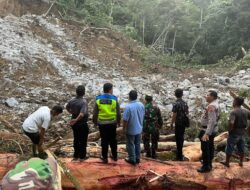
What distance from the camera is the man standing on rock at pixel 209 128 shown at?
650cm

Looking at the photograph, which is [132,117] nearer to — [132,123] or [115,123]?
[132,123]

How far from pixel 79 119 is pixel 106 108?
481 mm

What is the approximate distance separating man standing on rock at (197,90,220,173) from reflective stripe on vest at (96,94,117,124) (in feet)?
4.99

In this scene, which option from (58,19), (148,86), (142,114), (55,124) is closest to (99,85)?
(148,86)

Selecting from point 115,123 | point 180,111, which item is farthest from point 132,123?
point 180,111

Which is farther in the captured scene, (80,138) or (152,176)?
(80,138)

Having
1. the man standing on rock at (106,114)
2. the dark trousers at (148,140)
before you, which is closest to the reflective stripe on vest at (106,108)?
the man standing on rock at (106,114)

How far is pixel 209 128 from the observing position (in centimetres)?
648

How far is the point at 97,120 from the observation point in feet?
21.6

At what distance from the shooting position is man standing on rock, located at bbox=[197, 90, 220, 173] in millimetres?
6504

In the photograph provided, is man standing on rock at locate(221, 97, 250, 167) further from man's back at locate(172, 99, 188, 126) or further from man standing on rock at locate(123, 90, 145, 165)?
man standing on rock at locate(123, 90, 145, 165)

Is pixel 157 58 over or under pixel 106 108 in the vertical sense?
over

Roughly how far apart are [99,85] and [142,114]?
25.7ft

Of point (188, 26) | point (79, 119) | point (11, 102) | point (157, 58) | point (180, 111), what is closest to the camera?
point (79, 119)
